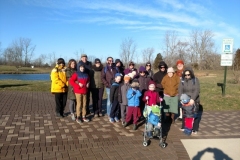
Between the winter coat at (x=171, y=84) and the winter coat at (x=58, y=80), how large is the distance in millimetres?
2944

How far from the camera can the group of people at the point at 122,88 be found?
5.46 metres

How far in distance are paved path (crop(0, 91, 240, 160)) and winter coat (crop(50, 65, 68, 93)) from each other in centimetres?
89

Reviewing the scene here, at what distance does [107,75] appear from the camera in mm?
6406

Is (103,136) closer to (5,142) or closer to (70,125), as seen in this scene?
(70,125)

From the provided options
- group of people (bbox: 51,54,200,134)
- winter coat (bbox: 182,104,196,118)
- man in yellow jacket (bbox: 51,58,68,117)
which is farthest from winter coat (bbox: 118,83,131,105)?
man in yellow jacket (bbox: 51,58,68,117)

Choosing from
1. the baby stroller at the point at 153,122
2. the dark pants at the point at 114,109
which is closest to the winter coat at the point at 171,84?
the baby stroller at the point at 153,122

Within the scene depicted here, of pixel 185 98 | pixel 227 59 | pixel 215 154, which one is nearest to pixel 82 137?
pixel 185 98

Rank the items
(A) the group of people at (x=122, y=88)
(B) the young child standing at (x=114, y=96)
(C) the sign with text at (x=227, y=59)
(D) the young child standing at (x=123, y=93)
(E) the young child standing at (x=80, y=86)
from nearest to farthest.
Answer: (A) the group of people at (x=122, y=88) → (D) the young child standing at (x=123, y=93) → (E) the young child standing at (x=80, y=86) → (B) the young child standing at (x=114, y=96) → (C) the sign with text at (x=227, y=59)

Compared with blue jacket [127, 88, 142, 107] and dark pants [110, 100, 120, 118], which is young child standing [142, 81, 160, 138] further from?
dark pants [110, 100, 120, 118]

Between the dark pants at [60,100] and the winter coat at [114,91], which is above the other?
the winter coat at [114,91]

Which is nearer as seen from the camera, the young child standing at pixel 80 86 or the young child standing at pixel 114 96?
the young child standing at pixel 80 86

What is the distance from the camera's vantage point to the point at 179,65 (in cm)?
643

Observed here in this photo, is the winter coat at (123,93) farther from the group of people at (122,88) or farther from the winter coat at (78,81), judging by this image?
the winter coat at (78,81)

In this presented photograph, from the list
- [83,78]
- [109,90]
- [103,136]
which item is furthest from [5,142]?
[109,90]
